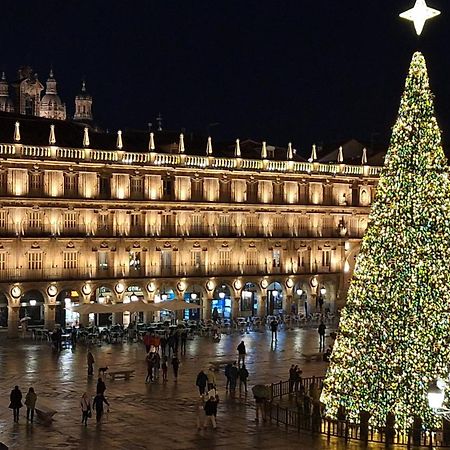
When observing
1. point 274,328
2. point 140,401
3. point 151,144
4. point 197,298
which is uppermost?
point 151,144

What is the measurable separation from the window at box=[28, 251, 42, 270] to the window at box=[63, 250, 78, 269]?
6.76 feet

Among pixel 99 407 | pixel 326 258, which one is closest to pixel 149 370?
pixel 99 407

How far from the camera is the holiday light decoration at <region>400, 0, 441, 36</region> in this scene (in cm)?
2962

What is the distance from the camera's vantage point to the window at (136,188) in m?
75.2

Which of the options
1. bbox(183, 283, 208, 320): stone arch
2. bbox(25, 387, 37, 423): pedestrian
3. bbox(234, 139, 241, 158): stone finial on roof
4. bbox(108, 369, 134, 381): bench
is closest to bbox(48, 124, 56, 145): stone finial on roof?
bbox(183, 283, 208, 320): stone arch

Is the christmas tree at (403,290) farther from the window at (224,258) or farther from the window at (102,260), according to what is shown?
the window at (224,258)

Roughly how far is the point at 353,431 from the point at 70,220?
140 ft

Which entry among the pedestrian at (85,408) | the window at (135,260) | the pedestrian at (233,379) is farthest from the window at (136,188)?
the pedestrian at (85,408)

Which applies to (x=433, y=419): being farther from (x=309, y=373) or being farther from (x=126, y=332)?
(x=126, y=332)

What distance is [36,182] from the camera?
7000cm

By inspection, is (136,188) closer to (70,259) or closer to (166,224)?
(166,224)

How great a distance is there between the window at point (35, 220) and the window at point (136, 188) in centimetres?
822

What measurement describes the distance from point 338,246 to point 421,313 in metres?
55.7

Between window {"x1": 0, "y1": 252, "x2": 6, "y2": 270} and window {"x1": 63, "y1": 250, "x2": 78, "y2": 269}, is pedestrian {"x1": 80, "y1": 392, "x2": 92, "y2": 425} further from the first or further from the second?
window {"x1": 63, "y1": 250, "x2": 78, "y2": 269}
